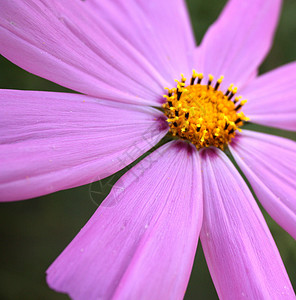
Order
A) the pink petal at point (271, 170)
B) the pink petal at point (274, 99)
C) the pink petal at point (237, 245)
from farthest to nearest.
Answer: the pink petal at point (274, 99), the pink petal at point (271, 170), the pink petal at point (237, 245)

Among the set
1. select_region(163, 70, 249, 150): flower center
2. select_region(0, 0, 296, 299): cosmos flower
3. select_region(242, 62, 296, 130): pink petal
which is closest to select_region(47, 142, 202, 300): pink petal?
select_region(0, 0, 296, 299): cosmos flower

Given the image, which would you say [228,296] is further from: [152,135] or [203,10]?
[203,10]

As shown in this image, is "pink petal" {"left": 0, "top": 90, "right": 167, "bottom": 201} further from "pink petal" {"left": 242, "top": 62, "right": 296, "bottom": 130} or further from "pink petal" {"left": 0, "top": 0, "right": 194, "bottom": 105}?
"pink petal" {"left": 242, "top": 62, "right": 296, "bottom": 130}

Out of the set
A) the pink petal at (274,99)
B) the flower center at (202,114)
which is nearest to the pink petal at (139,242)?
the flower center at (202,114)

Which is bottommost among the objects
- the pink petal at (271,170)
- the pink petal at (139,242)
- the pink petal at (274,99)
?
the pink petal at (139,242)

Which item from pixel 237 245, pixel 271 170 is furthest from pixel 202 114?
pixel 237 245

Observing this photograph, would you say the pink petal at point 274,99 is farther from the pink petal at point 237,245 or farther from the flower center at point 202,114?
the pink petal at point 237,245
